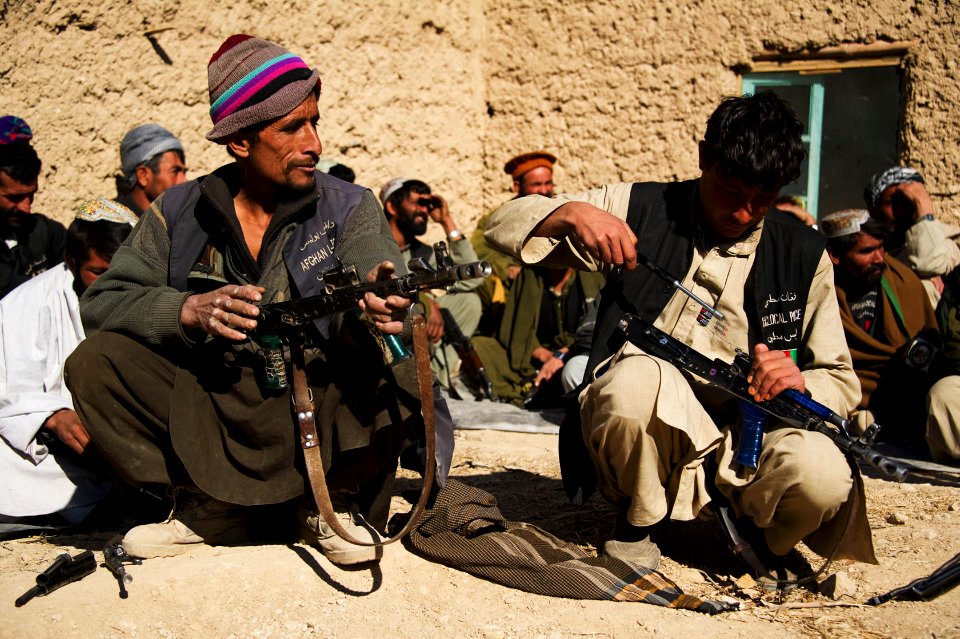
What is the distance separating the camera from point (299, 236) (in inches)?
114

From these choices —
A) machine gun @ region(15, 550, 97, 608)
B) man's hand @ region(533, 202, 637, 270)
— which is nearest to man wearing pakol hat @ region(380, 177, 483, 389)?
man's hand @ region(533, 202, 637, 270)

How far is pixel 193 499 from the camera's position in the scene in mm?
2932

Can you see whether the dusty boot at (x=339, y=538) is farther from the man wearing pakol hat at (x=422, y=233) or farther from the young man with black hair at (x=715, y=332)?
the man wearing pakol hat at (x=422, y=233)

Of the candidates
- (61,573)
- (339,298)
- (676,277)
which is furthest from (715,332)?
(61,573)

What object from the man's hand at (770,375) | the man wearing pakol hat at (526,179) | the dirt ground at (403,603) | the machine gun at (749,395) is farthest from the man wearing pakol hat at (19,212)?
the man's hand at (770,375)

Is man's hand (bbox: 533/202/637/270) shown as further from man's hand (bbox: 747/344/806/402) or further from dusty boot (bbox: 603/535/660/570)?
dusty boot (bbox: 603/535/660/570)

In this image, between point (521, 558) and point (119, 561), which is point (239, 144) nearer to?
point (119, 561)

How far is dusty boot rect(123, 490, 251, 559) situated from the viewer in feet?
9.20

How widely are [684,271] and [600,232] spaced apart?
1.41 feet

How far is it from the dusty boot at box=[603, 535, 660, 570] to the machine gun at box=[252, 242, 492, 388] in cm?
96

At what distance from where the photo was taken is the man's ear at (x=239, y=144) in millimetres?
2865

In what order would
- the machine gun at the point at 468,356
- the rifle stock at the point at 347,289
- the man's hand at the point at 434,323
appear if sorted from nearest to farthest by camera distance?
the rifle stock at the point at 347,289 < the man's hand at the point at 434,323 < the machine gun at the point at 468,356

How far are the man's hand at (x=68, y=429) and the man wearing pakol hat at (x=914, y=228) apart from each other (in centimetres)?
507

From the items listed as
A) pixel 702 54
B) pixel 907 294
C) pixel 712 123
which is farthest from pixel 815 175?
pixel 712 123
